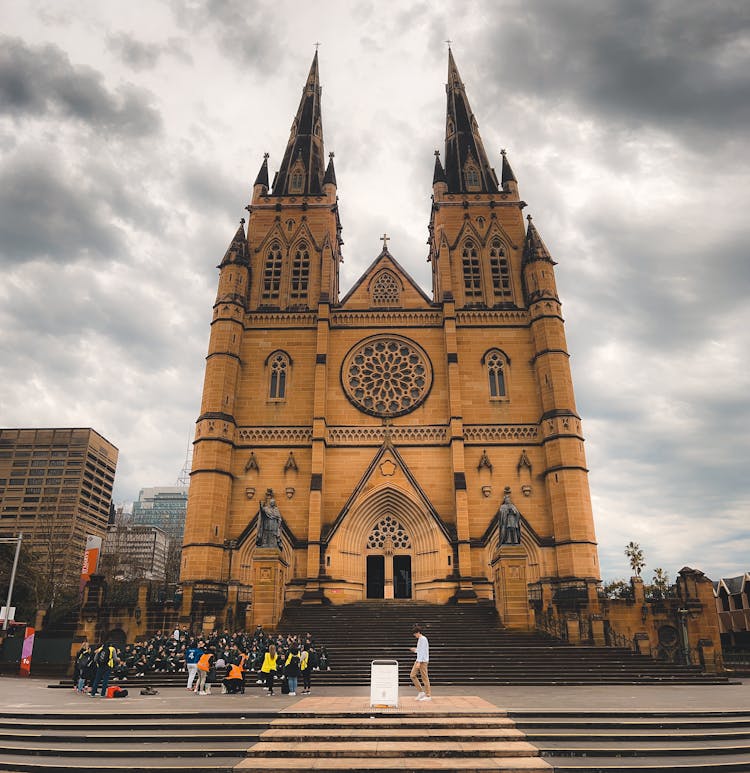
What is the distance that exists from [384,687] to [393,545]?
64.2ft

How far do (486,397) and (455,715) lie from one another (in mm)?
23304

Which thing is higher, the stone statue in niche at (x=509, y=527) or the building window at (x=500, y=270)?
the building window at (x=500, y=270)

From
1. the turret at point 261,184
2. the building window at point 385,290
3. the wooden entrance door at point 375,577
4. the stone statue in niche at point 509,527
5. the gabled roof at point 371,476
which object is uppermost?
the turret at point 261,184

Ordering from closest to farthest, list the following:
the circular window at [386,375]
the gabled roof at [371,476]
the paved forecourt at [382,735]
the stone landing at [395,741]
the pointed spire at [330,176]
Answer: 1. the stone landing at [395,741]
2. the paved forecourt at [382,735]
3. the gabled roof at [371,476]
4. the circular window at [386,375]
5. the pointed spire at [330,176]

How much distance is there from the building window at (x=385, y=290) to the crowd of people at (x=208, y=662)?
20.7 m

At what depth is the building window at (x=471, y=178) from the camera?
3959 centimetres

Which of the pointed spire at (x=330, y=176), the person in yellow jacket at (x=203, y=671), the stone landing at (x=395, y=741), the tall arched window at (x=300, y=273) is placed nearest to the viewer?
the stone landing at (x=395, y=741)

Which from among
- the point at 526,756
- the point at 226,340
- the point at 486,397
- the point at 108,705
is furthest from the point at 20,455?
the point at 526,756

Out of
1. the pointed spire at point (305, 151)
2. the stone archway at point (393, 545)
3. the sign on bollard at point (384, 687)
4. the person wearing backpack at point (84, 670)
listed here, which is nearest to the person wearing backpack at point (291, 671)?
the sign on bollard at point (384, 687)

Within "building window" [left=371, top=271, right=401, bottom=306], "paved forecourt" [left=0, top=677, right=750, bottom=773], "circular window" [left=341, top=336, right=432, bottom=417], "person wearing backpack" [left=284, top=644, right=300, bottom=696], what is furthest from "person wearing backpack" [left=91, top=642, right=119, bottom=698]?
"building window" [left=371, top=271, right=401, bottom=306]

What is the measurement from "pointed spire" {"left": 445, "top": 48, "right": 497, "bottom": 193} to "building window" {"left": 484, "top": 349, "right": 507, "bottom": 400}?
1215 cm

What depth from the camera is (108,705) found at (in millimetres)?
12000

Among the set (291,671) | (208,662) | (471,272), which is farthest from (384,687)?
(471,272)

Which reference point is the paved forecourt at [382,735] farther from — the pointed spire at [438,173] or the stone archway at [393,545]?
the pointed spire at [438,173]
